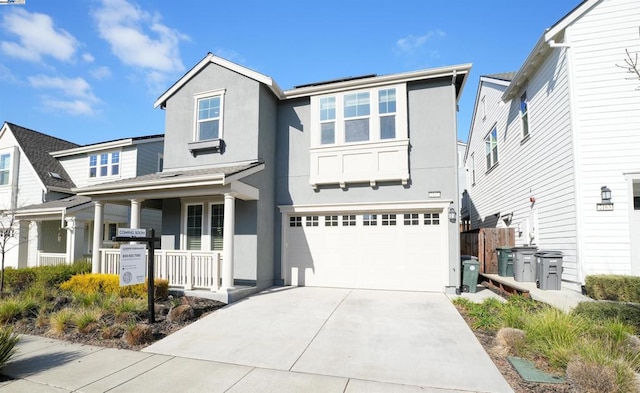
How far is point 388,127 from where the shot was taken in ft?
33.9

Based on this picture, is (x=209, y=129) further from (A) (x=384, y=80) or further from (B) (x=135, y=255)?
(A) (x=384, y=80)

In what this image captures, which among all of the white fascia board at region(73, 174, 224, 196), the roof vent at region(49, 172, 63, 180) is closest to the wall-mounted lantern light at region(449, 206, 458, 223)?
the white fascia board at region(73, 174, 224, 196)

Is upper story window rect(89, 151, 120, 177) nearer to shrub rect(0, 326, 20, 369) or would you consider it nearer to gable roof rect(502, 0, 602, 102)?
shrub rect(0, 326, 20, 369)

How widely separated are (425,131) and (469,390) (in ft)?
24.7

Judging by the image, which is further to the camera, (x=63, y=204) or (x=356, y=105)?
(x=63, y=204)

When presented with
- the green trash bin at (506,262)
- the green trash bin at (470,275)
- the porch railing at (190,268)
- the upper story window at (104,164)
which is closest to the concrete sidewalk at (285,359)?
the porch railing at (190,268)

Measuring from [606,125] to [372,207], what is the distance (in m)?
6.11

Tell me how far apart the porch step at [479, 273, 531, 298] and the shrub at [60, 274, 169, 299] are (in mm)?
8742

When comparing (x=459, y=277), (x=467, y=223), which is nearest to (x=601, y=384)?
(x=459, y=277)

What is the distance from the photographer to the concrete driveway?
178 inches

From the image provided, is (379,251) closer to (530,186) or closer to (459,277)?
(459,277)

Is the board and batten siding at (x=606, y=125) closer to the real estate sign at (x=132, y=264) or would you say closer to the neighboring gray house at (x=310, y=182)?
the neighboring gray house at (x=310, y=182)

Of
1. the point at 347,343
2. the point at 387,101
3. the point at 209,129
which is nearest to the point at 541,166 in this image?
the point at 387,101

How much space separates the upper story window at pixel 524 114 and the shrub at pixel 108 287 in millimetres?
11998
